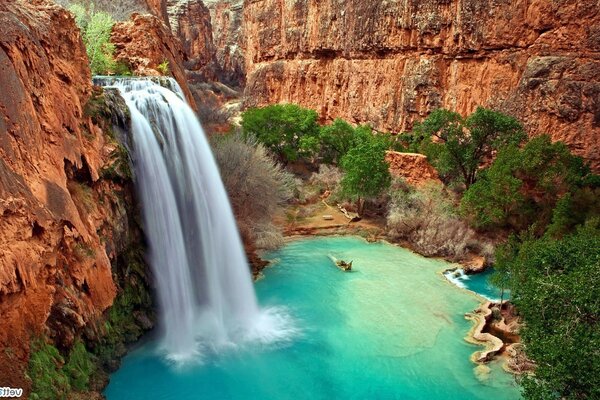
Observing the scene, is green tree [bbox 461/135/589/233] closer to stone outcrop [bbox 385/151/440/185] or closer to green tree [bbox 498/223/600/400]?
stone outcrop [bbox 385/151/440/185]

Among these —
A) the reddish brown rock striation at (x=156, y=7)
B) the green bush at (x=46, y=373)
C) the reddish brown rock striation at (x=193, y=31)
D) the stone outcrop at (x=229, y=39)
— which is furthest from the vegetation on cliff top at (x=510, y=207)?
the stone outcrop at (x=229, y=39)

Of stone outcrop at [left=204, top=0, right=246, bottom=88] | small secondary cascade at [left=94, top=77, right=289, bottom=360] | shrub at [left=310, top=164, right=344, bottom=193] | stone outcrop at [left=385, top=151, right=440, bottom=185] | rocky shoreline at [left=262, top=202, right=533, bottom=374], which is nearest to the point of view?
rocky shoreline at [left=262, top=202, right=533, bottom=374]

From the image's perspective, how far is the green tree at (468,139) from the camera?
800 inches

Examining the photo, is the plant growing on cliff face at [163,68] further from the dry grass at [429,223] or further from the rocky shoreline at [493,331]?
the dry grass at [429,223]

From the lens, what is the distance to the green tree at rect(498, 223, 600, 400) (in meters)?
7.09

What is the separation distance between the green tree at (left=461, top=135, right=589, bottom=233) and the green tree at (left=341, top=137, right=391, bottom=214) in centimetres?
456

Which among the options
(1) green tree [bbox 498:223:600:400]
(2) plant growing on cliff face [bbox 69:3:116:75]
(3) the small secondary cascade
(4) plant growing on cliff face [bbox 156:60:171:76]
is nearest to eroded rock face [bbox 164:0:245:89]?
(4) plant growing on cliff face [bbox 156:60:171:76]

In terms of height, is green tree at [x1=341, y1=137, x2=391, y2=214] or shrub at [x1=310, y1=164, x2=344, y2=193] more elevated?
green tree at [x1=341, y1=137, x2=391, y2=214]

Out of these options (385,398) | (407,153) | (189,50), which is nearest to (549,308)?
(385,398)

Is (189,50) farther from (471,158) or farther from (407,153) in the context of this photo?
(471,158)

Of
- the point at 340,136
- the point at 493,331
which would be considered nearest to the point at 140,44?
the point at 340,136

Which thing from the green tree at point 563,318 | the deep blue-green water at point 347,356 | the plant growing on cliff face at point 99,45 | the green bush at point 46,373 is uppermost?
the plant growing on cliff face at point 99,45

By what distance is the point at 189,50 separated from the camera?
57219 millimetres

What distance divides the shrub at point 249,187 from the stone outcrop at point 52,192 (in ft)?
18.6
